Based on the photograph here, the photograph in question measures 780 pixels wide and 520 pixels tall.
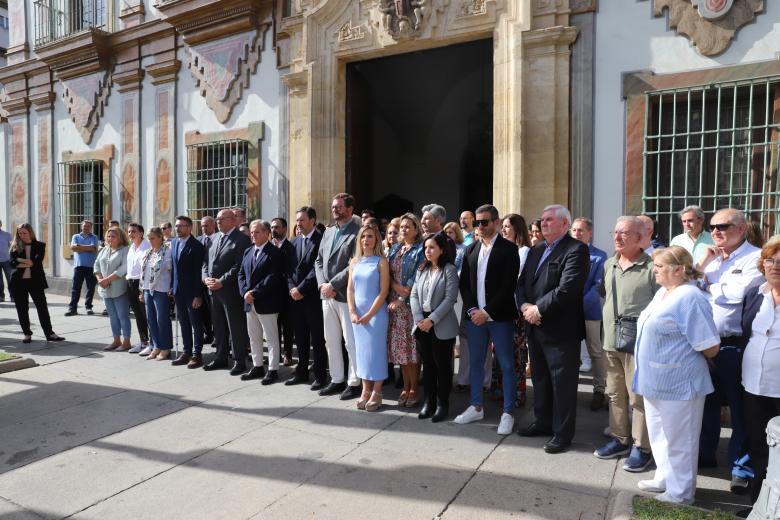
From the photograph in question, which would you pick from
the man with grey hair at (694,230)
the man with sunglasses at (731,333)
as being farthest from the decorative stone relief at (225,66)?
the man with sunglasses at (731,333)

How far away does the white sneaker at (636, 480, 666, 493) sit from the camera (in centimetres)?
331

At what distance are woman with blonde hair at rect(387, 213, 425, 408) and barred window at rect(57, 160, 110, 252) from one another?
380 inches

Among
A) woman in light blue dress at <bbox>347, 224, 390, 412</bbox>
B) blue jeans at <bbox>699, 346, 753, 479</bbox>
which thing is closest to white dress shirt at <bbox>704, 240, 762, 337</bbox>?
blue jeans at <bbox>699, 346, 753, 479</bbox>

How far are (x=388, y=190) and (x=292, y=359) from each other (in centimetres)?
779

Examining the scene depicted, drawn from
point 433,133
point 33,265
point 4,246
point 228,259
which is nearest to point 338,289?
point 228,259

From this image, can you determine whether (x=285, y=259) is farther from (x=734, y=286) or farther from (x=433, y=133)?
(x=433, y=133)

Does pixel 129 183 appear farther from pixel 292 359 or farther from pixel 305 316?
pixel 305 316

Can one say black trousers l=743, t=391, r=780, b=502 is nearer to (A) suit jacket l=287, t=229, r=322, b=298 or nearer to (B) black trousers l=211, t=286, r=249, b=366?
(A) suit jacket l=287, t=229, r=322, b=298

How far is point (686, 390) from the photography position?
314 centimetres

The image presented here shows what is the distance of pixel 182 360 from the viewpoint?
265 inches

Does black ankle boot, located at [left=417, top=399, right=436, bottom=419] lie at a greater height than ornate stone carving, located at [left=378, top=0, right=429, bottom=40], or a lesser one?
lesser

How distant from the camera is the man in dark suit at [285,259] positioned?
19.7 feet

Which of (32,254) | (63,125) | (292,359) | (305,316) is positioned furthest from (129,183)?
(305,316)

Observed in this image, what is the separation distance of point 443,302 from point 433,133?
405 inches
